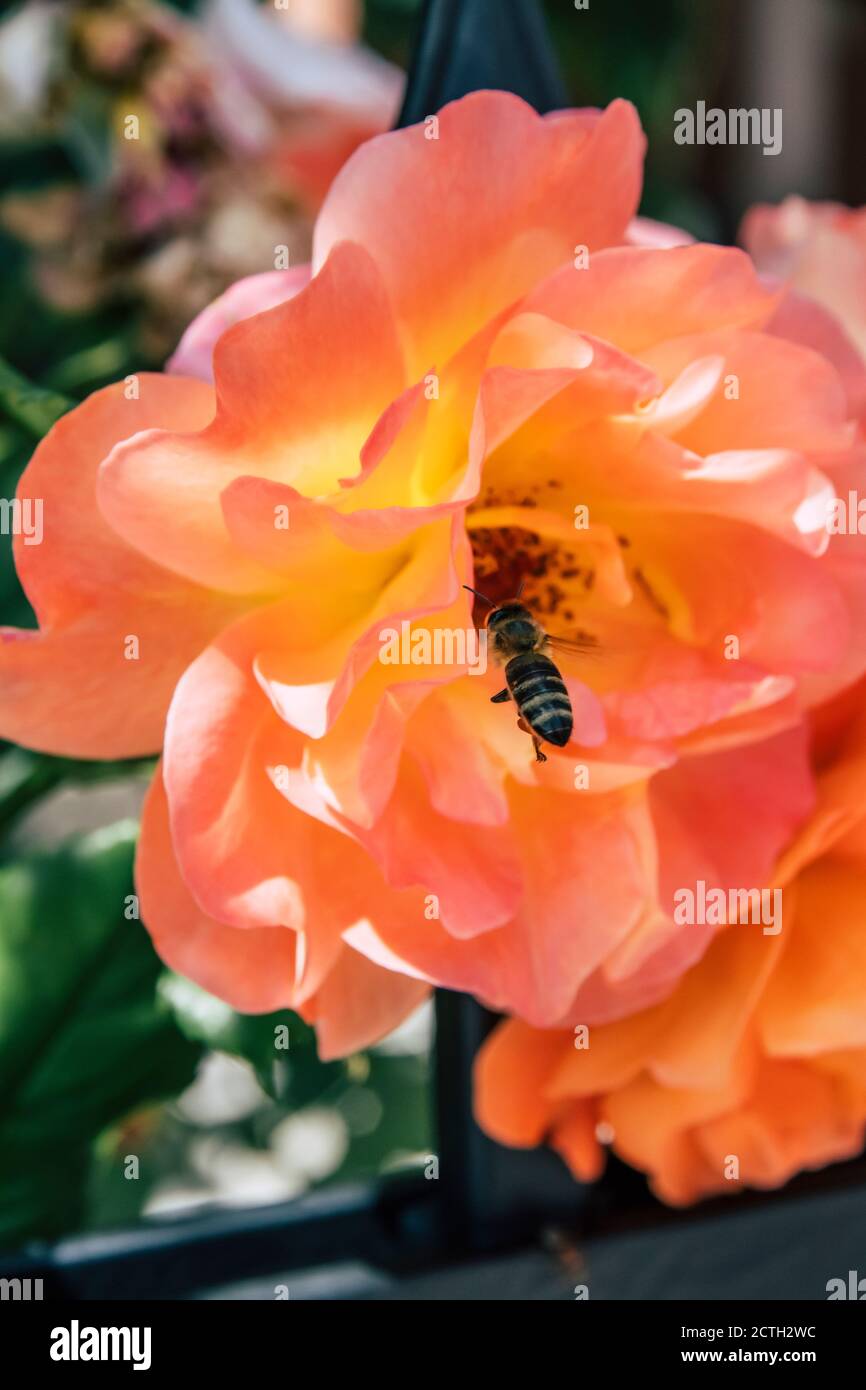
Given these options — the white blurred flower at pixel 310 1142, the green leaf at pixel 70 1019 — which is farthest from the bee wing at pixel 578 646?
the white blurred flower at pixel 310 1142

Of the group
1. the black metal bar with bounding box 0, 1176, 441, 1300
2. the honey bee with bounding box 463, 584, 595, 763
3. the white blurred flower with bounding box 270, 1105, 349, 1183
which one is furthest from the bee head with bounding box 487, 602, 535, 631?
the white blurred flower with bounding box 270, 1105, 349, 1183

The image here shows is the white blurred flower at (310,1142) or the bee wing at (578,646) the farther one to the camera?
the white blurred flower at (310,1142)

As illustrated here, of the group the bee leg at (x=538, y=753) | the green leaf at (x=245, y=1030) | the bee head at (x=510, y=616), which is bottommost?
the green leaf at (x=245, y=1030)

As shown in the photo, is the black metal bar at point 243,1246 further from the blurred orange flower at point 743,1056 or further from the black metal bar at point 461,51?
the black metal bar at point 461,51

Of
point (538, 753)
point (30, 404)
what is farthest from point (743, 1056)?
point (30, 404)

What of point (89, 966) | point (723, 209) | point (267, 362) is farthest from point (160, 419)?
point (723, 209)

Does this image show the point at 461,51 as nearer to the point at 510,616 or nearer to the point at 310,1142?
the point at 510,616

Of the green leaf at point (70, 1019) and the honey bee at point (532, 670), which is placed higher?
the honey bee at point (532, 670)
